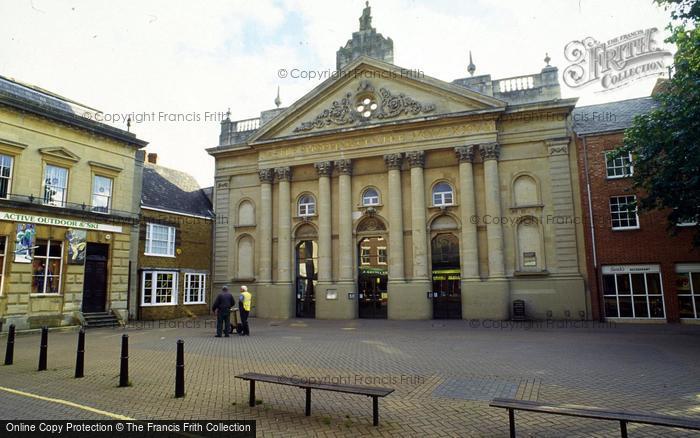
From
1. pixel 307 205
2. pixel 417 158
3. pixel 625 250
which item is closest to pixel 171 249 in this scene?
pixel 307 205

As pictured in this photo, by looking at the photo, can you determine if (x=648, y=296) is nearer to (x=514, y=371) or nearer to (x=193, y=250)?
(x=514, y=371)

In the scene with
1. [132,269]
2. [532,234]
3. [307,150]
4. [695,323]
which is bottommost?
[695,323]

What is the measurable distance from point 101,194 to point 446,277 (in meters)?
18.7

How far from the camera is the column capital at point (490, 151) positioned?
24.3 m

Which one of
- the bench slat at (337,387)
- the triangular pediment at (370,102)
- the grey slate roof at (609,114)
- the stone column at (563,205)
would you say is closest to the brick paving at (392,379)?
the bench slat at (337,387)

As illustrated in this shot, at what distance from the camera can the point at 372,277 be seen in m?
26.6

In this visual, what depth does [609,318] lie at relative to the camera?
71.9ft

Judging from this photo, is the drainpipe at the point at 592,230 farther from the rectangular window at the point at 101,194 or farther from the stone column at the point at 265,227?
the rectangular window at the point at 101,194

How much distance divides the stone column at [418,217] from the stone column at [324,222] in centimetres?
519

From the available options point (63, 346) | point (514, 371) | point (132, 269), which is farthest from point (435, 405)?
point (132, 269)

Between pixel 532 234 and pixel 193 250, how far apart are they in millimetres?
20637

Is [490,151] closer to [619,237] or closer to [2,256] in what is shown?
[619,237]

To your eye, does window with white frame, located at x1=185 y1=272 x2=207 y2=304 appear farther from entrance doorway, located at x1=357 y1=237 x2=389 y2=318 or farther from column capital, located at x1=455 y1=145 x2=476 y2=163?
column capital, located at x1=455 y1=145 x2=476 y2=163

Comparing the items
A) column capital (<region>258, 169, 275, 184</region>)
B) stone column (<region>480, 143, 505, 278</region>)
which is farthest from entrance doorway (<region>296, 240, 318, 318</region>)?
stone column (<region>480, 143, 505, 278</region>)
